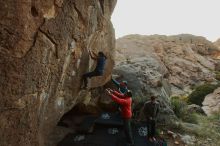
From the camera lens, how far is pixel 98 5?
12.3m

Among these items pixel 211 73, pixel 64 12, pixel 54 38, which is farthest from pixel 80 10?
pixel 211 73

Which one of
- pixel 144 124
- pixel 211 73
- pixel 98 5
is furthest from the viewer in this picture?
pixel 211 73

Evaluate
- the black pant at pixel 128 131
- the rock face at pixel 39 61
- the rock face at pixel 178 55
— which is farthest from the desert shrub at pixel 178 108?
the rock face at pixel 178 55

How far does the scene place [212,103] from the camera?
23953mm

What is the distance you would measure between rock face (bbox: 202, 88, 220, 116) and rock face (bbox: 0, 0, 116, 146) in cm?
1360

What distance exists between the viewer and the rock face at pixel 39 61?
7734mm

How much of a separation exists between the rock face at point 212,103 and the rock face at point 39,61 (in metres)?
13.6

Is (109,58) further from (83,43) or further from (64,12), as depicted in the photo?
(64,12)

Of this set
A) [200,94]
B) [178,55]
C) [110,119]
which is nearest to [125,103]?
[110,119]

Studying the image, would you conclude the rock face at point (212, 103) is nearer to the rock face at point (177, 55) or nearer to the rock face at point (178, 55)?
the rock face at point (177, 55)

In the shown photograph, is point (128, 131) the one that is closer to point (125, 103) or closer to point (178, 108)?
point (125, 103)

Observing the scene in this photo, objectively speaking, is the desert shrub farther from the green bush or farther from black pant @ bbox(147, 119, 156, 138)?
the green bush

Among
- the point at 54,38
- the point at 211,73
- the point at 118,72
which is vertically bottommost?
the point at 211,73

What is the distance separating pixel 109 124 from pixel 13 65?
6.27 meters
